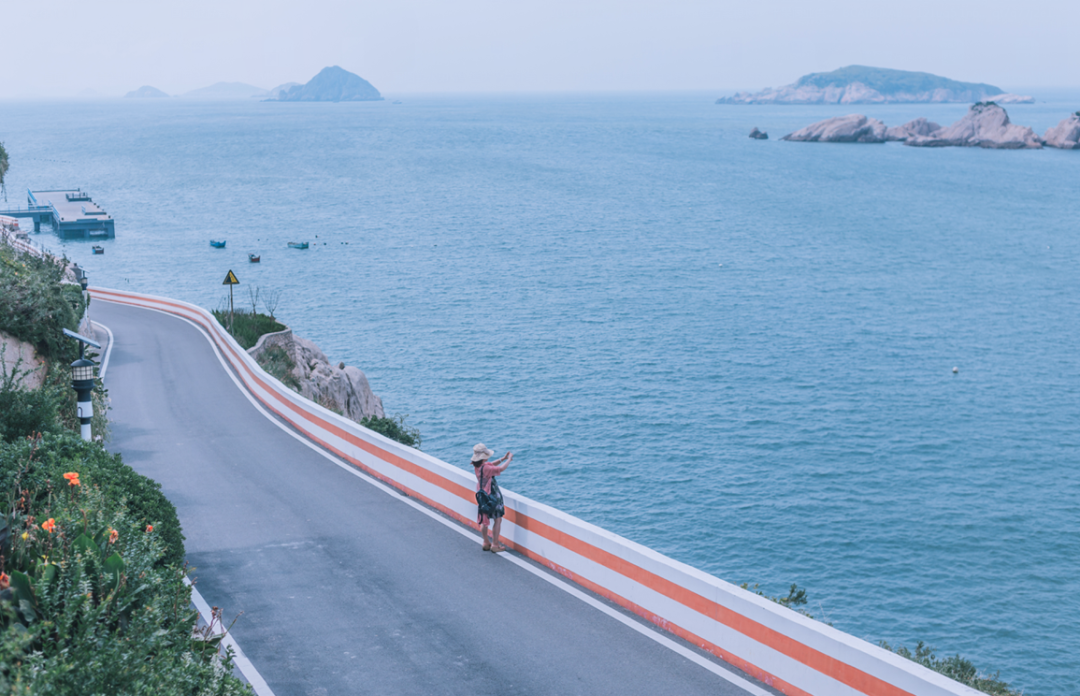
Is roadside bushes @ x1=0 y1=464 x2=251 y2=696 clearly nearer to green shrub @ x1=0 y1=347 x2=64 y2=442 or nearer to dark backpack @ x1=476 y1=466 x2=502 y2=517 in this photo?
dark backpack @ x1=476 y1=466 x2=502 y2=517

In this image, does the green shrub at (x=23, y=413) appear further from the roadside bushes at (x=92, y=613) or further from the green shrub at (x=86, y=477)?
the roadside bushes at (x=92, y=613)

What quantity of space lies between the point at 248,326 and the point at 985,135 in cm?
18567

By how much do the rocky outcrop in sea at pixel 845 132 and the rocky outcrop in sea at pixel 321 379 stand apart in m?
173

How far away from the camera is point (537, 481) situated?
3691 centimetres

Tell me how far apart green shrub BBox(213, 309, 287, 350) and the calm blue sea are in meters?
8.90

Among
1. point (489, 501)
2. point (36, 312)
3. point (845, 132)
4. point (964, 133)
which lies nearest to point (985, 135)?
point (964, 133)

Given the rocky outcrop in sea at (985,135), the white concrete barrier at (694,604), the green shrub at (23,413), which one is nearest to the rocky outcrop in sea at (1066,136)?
the rocky outcrop in sea at (985,135)

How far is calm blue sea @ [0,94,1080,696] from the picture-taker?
30.6m

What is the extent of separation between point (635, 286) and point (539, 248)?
702 inches

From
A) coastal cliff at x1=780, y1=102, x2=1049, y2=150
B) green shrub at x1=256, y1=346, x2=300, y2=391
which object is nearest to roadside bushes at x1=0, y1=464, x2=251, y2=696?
green shrub at x1=256, y1=346, x2=300, y2=391

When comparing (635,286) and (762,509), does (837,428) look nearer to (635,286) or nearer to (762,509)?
(762,509)

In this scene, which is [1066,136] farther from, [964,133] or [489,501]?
[489,501]

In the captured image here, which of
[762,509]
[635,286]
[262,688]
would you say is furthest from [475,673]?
[635,286]

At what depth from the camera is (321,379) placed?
36656 millimetres
